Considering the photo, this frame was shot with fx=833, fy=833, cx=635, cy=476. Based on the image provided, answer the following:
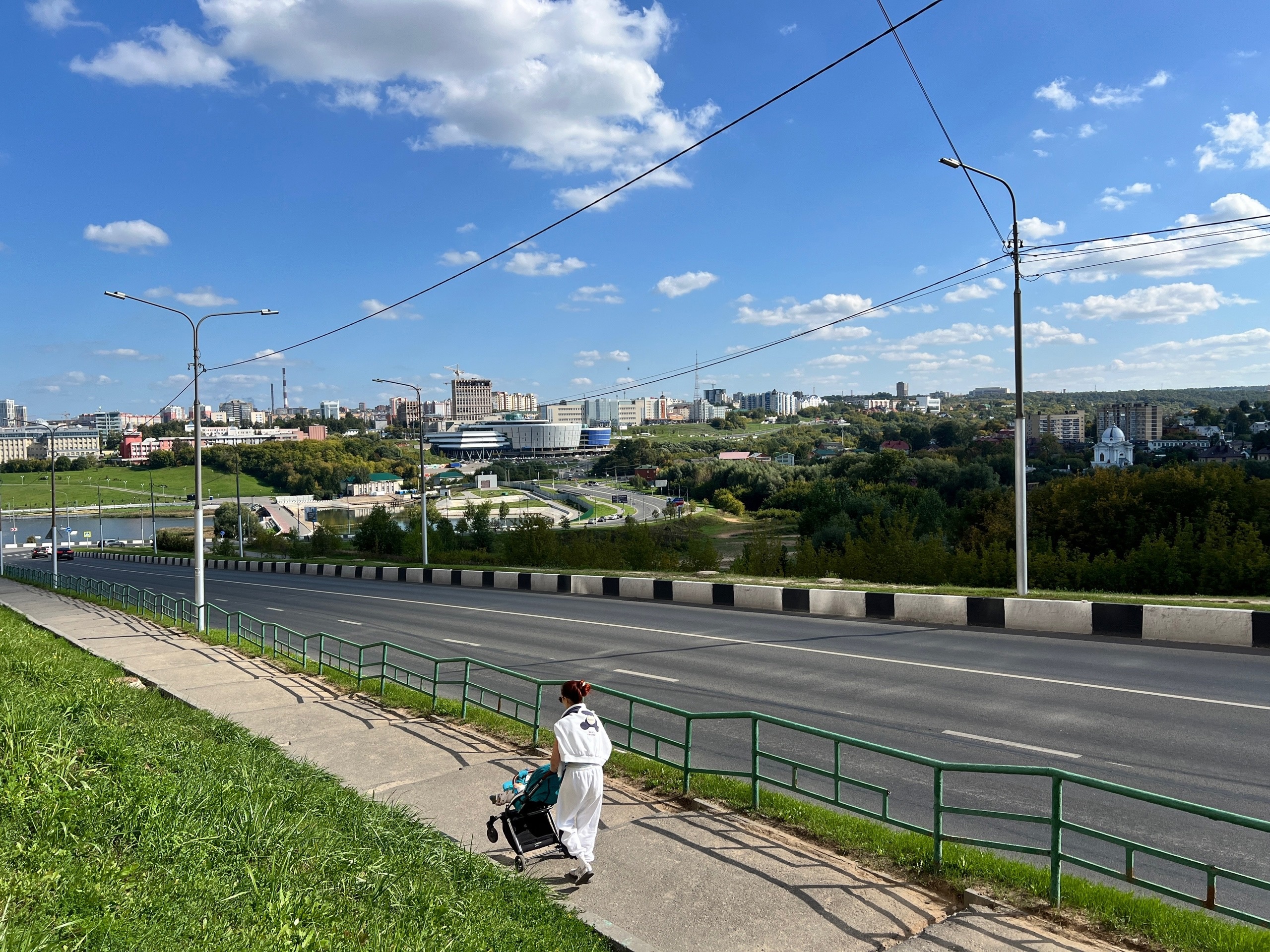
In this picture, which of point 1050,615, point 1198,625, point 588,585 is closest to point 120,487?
point 588,585

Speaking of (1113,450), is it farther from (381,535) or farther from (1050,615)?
(381,535)

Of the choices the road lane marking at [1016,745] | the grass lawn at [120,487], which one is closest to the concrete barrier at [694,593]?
the road lane marking at [1016,745]

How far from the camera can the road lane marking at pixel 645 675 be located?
11875 mm

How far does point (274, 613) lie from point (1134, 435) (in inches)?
2797

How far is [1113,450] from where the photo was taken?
166 ft

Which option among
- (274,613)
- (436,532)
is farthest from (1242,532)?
(436,532)

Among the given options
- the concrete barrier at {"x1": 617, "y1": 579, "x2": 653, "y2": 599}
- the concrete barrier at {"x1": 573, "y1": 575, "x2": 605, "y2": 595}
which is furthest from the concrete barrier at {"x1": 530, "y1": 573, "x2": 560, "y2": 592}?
the concrete barrier at {"x1": 617, "y1": 579, "x2": 653, "y2": 599}

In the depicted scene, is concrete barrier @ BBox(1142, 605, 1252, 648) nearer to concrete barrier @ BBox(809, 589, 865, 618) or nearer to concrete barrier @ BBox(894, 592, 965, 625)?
concrete barrier @ BBox(894, 592, 965, 625)

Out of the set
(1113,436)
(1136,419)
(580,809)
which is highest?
(1136,419)

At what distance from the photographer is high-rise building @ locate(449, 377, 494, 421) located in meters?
154

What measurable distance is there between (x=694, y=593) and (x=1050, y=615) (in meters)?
8.98

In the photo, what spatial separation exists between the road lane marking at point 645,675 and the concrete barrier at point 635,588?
411 inches

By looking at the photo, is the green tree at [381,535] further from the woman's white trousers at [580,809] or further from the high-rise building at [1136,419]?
the high-rise building at [1136,419]

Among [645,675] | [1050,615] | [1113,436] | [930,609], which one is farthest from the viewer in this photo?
[1113,436]
